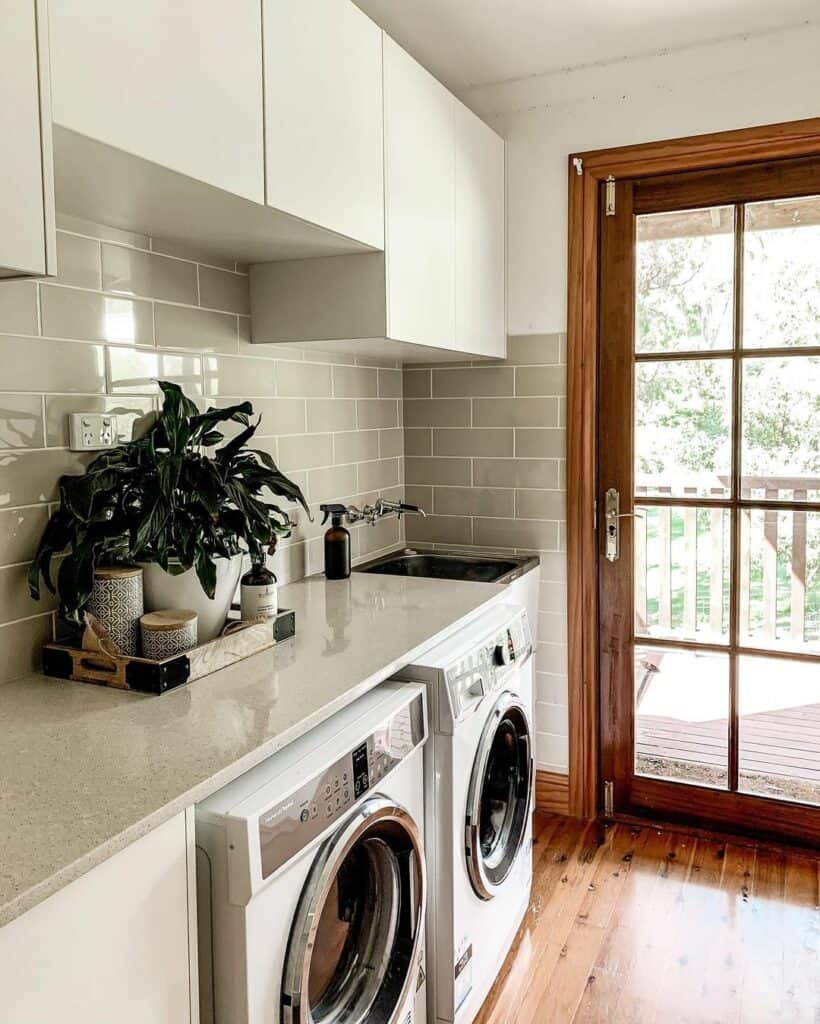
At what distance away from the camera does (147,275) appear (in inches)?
72.4

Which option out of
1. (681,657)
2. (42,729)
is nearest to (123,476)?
(42,729)

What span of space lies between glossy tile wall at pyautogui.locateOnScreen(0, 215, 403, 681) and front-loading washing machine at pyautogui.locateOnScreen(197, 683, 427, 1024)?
643mm

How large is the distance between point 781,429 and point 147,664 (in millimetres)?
2020

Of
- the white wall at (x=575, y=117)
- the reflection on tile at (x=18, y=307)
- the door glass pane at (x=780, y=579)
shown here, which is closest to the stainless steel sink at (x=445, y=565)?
the white wall at (x=575, y=117)

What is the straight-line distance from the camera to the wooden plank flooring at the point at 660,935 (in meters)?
1.95

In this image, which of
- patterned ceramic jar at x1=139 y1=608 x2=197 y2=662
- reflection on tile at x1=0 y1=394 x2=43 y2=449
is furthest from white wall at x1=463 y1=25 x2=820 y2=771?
reflection on tile at x1=0 y1=394 x2=43 y2=449

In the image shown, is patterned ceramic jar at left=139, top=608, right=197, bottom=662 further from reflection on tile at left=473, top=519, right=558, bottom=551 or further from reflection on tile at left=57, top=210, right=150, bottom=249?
reflection on tile at left=473, top=519, right=558, bottom=551

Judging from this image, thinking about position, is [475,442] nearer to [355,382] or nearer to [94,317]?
[355,382]

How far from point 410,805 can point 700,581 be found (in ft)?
4.81

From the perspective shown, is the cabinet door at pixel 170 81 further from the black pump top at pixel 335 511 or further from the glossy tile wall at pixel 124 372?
the black pump top at pixel 335 511

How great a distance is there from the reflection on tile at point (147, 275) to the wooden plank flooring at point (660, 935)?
1797mm

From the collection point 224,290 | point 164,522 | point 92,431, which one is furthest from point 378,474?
point 164,522

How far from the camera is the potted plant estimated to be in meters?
1.51

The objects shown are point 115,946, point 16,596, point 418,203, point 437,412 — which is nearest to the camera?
point 115,946
